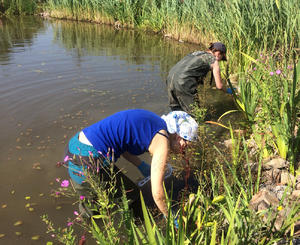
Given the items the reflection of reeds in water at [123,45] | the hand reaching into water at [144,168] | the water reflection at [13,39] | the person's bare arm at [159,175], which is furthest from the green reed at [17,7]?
the person's bare arm at [159,175]

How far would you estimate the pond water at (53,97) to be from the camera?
301 cm

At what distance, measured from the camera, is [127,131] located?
7.37 ft

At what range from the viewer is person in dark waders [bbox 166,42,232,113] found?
437cm

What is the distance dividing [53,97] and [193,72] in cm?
337

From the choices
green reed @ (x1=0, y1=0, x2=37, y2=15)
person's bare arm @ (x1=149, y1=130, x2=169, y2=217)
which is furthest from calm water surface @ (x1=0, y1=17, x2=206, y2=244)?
green reed @ (x1=0, y1=0, x2=37, y2=15)

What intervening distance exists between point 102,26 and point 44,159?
46.9 feet

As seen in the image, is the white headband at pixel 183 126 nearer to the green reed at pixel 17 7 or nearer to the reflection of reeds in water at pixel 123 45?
the reflection of reeds in water at pixel 123 45

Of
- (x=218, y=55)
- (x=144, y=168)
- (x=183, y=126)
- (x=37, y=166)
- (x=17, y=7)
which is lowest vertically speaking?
(x=37, y=166)

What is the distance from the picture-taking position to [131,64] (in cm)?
862

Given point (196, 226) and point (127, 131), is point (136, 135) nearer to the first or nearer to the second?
point (127, 131)

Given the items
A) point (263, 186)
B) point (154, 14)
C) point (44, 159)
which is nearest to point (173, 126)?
point (263, 186)

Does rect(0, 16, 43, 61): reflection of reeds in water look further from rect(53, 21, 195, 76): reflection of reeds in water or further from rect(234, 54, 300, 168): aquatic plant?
rect(234, 54, 300, 168): aquatic plant

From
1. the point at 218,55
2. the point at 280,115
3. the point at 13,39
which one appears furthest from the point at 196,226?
the point at 13,39

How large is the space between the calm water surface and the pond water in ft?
0.04
